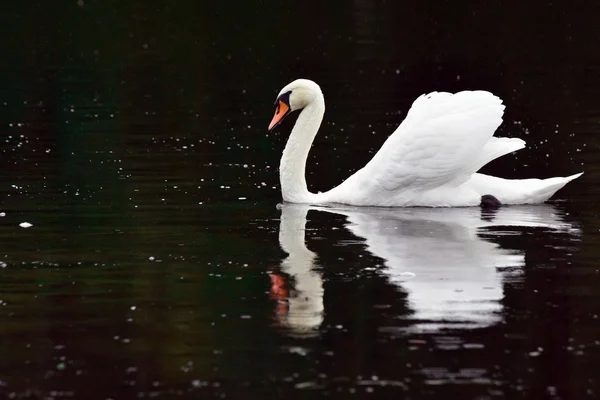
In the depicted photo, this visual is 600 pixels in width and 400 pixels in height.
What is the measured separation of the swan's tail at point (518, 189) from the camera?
15.6m

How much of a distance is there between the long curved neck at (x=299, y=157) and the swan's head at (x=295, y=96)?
6 cm

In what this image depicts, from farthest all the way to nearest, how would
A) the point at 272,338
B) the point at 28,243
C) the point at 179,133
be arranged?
the point at 179,133, the point at 28,243, the point at 272,338

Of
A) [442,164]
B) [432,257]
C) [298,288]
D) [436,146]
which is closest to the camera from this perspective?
[298,288]

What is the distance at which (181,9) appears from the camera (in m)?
49.3

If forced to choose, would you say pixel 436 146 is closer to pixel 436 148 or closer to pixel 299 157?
pixel 436 148

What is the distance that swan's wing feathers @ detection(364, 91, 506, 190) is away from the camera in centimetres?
1542

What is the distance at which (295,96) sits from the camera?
55.1ft

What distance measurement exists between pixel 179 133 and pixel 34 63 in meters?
12.7

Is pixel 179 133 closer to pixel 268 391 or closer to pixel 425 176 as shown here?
pixel 425 176

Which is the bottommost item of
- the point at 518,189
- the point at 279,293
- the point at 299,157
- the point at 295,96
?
the point at 279,293

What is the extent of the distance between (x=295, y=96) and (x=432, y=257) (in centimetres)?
452

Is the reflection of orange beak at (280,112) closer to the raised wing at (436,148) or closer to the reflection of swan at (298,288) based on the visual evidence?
the raised wing at (436,148)

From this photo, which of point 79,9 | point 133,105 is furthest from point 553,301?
point 79,9

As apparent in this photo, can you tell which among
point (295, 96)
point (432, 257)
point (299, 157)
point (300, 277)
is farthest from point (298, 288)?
point (295, 96)
